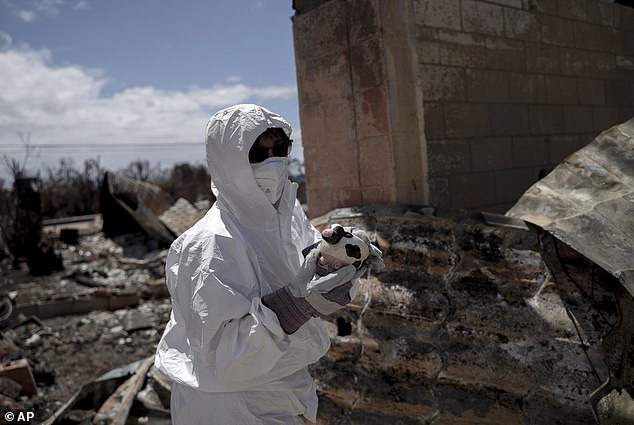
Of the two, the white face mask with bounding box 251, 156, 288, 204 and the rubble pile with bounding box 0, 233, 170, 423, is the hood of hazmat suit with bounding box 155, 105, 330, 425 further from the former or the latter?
the rubble pile with bounding box 0, 233, 170, 423

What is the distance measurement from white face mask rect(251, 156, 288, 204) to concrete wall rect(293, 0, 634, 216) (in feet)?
5.42

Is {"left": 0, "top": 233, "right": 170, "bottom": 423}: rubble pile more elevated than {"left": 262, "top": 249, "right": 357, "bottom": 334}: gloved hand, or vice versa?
{"left": 262, "top": 249, "right": 357, "bottom": 334}: gloved hand

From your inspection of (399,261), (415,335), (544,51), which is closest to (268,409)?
(415,335)

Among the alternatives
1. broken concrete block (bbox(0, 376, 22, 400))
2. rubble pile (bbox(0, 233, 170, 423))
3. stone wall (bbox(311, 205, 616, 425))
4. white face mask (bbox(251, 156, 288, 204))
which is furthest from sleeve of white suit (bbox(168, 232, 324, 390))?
broken concrete block (bbox(0, 376, 22, 400))

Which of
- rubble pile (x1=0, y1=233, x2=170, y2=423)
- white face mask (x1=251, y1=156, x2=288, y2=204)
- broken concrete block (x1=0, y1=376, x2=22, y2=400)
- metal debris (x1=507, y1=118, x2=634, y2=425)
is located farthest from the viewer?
rubble pile (x1=0, y1=233, x2=170, y2=423)

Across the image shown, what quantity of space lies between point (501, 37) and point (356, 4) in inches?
47.0

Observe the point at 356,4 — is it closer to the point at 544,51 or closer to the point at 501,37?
the point at 501,37

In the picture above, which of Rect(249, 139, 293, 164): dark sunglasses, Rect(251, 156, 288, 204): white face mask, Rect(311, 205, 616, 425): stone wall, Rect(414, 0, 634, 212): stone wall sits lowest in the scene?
Rect(311, 205, 616, 425): stone wall

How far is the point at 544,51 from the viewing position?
4.20 m

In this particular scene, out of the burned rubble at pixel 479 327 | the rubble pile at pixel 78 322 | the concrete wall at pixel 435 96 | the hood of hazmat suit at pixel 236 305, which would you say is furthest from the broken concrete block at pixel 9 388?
the hood of hazmat suit at pixel 236 305

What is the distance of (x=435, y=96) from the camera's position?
358 centimetres

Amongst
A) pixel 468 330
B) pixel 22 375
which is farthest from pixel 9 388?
pixel 468 330

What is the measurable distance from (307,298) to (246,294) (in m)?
0.18

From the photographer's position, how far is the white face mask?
178cm
